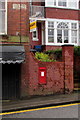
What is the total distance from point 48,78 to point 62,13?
8.95 metres

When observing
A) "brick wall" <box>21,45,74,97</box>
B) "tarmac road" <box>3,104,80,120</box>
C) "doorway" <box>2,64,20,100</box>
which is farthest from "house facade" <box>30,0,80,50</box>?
"tarmac road" <box>3,104,80,120</box>

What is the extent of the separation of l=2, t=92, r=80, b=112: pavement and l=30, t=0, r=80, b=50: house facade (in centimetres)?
759

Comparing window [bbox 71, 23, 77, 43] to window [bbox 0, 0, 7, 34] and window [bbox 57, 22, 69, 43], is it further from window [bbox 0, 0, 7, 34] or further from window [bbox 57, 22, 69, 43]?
window [bbox 0, 0, 7, 34]

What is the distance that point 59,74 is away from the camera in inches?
430

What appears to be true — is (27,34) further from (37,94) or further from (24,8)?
(37,94)

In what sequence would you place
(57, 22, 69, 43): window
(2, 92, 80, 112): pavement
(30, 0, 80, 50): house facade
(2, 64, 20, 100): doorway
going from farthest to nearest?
(57, 22, 69, 43): window < (30, 0, 80, 50): house facade < (2, 64, 20, 100): doorway < (2, 92, 80, 112): pavement

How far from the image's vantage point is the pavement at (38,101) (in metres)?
8.41

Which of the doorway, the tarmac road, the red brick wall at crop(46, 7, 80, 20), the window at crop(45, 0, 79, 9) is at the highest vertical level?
the window at crop(45, 0, 79, 9)

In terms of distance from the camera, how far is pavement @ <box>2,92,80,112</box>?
8414 mm

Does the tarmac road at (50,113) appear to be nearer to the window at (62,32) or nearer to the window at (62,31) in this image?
the window at (62,31)

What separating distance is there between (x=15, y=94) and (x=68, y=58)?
362 cm

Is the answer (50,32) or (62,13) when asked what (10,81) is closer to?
(50,32)

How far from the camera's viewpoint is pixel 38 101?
9469 mm

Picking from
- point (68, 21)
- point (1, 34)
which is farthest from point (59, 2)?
point (1, 34)
